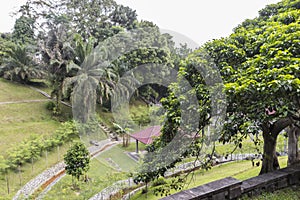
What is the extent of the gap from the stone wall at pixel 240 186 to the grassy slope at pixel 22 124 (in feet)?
18.3

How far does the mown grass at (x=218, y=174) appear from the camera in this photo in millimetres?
6051

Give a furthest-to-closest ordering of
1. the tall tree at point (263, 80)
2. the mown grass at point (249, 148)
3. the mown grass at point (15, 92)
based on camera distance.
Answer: the mown grass at point (15, 92), the mown grass at point (249, 148), the tall tree at point (263, 80)

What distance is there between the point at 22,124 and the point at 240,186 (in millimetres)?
9978

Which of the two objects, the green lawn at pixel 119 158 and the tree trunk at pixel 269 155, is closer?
the tree trunk at pixel 269 155

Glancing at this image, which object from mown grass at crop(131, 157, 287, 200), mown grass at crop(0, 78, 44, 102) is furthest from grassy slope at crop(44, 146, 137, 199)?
mown grass at crop(0, 78, 44, 102)

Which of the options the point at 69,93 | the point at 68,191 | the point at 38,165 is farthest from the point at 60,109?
the point at 68,191

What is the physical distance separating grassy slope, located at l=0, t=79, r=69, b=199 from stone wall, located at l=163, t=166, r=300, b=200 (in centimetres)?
557

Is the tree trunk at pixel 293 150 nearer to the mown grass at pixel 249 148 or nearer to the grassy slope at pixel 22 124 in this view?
the mown grass at pixel 249 148

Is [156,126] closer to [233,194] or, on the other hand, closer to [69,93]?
[69,93]

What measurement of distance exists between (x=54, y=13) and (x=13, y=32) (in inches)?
127

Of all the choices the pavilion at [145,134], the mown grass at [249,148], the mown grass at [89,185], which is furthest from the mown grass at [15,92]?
the mown grass at [249,148]

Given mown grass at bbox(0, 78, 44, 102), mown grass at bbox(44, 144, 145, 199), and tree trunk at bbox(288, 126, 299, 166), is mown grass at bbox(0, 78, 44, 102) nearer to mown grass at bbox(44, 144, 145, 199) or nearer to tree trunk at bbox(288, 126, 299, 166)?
mown grass at bbox(44, 144, 145, 199)

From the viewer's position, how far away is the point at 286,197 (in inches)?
132

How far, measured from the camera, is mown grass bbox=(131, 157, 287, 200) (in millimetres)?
6051
